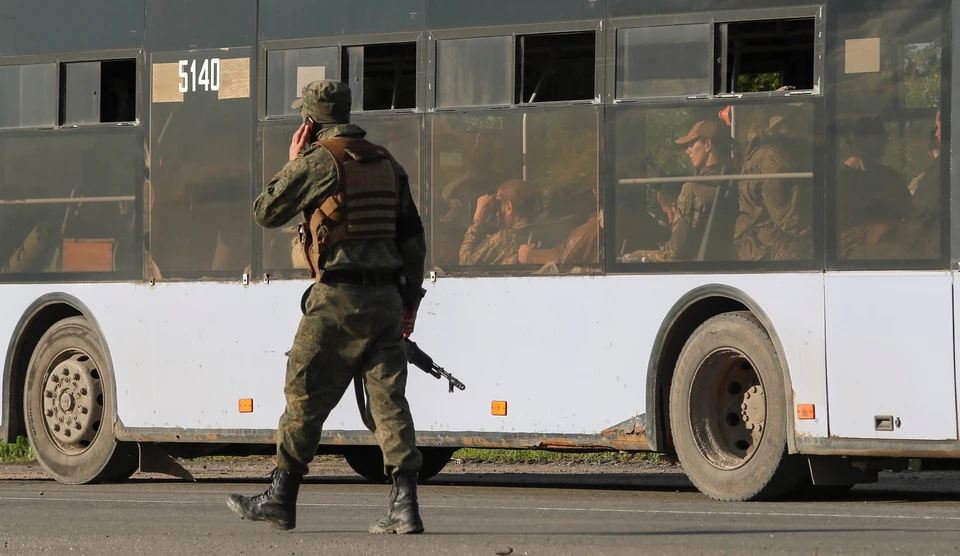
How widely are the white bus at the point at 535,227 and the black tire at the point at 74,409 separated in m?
0.02

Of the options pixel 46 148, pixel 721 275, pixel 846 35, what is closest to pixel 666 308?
pixel 721 275

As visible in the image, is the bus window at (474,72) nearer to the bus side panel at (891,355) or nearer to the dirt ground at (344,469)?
the bus side panel at (891,355)

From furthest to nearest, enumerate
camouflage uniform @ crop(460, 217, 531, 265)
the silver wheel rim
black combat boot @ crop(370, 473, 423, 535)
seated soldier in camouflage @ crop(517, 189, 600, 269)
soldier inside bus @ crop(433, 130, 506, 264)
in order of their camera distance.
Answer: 1. soldier inside bus @ crop(433, 130, 506, 264)
2. camouflage uniform @ crop(460, 217, 531, 265)
3. seated soldier in camouflage @ crop(517, 189, 600, 269)
4. the silver wheel rim
5. black combat boot @ crop(370, 473, 423, 535)

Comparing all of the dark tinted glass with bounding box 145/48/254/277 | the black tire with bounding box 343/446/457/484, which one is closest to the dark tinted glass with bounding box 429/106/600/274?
the dark tinted glass with bounding box 145/48/254/277

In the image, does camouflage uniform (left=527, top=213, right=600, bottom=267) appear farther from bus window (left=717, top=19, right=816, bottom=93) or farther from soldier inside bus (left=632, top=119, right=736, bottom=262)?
bus window (left=717, top=19, right=816, bottom=93)

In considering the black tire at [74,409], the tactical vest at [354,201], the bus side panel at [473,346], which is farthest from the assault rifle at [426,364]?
the black tire at [74,409]

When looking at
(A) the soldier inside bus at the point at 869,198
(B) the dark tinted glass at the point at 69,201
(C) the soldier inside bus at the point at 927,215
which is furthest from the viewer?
(B) the dark tinted glass at the point at 69,201

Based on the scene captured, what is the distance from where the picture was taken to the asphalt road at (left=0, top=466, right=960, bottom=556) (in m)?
7.45

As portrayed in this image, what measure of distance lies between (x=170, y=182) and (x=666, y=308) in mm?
3961

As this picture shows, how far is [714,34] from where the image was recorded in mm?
11133

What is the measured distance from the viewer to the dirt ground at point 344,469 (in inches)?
604

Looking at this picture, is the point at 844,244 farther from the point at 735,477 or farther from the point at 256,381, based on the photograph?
the point at 256,381

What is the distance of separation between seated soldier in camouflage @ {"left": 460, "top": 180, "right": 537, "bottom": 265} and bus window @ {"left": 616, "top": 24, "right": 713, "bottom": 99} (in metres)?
0.94

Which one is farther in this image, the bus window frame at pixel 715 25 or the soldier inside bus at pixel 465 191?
the soldier inside bus at pixel 465 191
